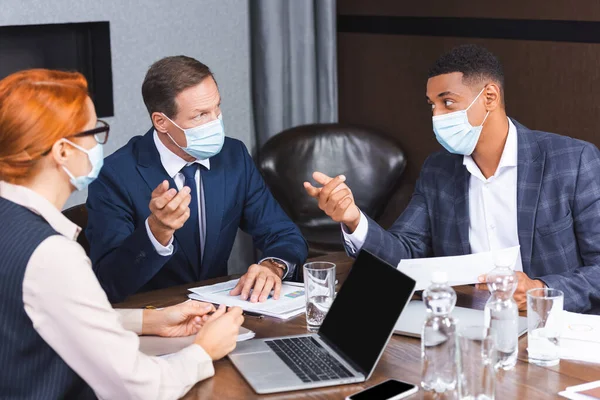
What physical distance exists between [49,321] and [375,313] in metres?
0.60

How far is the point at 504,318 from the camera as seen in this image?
1.74 metres

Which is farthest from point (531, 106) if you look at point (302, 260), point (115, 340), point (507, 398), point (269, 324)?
point (115, 340)

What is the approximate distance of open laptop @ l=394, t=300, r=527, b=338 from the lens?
74.3 inches

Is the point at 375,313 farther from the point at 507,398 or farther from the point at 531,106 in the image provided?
the point at 531,106

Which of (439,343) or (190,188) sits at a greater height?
(190,188)

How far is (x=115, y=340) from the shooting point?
1536 millimetres

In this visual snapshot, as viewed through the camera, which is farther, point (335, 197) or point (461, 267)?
point (335, 197)

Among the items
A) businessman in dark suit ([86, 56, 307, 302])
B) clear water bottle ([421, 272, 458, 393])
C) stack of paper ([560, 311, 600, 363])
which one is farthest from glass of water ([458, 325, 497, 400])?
businessman in dark suit ([86, 56, 307, 302])

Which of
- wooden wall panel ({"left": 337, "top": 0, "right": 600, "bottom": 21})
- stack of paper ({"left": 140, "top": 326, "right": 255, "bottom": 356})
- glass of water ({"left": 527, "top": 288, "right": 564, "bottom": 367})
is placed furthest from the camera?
wooden wall panel ({"left": 337, "top": 0, "right": 600, "bottom": 21})

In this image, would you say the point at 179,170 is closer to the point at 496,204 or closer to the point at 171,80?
the point at 171,80

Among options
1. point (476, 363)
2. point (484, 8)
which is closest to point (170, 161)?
point (476, 363)

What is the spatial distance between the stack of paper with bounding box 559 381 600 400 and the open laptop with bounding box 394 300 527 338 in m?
0.27

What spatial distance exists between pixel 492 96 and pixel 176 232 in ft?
3.32

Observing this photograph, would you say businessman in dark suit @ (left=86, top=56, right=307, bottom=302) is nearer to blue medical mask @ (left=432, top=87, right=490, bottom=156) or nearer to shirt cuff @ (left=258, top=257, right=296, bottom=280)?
shirt cuff @ (left=258, top=257, right=296, bottom=280)
